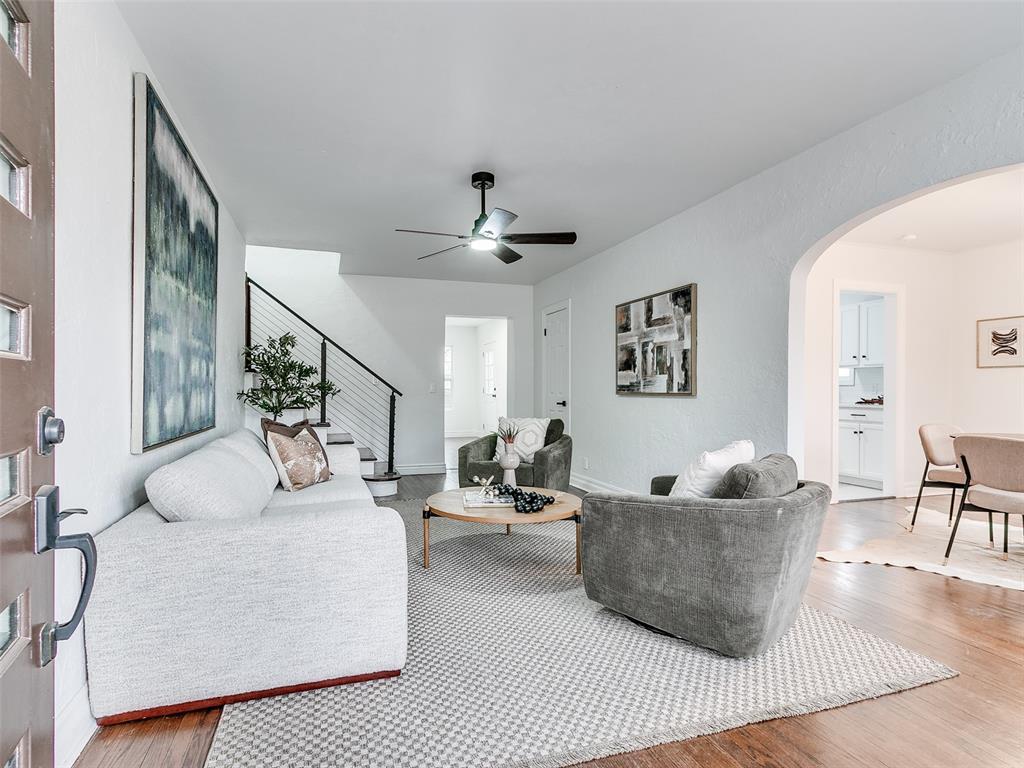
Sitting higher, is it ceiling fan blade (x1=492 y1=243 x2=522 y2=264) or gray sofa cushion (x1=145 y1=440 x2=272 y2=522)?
ceiling fan blade (x1=492 y1=243 x2=522 y2=264)

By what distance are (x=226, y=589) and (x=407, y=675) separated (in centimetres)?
72

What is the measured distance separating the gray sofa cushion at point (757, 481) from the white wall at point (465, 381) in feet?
30.1

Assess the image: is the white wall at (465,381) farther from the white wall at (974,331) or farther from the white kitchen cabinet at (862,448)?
the white wall at (974,331)

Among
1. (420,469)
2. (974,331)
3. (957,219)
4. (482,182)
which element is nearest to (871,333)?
(974,331)

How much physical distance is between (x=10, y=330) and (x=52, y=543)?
34 centimetres

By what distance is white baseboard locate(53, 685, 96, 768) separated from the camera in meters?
1.50

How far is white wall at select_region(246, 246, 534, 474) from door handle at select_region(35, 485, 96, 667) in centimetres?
606

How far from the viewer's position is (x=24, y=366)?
2.72 ft

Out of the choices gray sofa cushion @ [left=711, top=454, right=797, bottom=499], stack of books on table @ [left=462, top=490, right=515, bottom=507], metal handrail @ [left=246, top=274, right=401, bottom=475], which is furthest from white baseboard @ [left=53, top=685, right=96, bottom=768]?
metal handrail @ [left=246, top=274, right=401, bottom=475]

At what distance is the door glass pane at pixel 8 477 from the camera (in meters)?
0.80

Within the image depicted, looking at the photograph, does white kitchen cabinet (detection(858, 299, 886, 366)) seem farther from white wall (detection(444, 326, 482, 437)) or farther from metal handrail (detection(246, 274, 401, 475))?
white wall (detection(444, 326, 482, 437))

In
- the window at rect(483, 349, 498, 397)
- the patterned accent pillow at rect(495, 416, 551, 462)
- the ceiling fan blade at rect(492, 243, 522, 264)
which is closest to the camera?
the ceiling fan blade at rect(492, 243, 522, 264)

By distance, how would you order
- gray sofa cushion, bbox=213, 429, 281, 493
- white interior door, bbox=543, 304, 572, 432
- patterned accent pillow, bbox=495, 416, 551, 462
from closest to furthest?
gray sofa cushion, bbox=213, 429, 281, 493 → patterned accent pillow, bbox=495, 416, 551, 462 → white interior door, bbox=543, 304, 572, 432

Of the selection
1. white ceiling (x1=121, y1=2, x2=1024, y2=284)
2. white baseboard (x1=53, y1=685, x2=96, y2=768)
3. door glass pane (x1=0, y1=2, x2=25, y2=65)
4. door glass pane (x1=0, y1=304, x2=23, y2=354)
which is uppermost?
white ceiling (x1=121, y1=2, x2=1024, y2=284)
